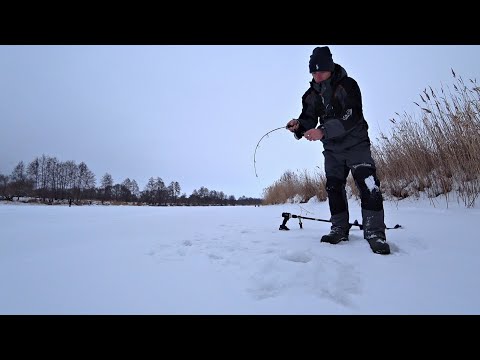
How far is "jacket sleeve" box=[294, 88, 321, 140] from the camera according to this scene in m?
2.78

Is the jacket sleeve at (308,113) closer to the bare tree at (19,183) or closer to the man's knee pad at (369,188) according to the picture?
the man's knee pad at (369,188)

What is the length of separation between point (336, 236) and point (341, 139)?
895mm

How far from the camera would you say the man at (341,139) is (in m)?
2.22

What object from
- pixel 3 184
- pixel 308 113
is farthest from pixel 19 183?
pixel 308 113

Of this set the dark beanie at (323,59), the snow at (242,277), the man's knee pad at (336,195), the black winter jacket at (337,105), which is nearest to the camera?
the snow at (242,277)

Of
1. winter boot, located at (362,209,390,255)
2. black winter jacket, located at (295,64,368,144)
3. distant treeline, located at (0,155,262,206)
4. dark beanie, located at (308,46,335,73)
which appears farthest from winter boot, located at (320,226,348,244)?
distant treeline, located at (0,155,262,206)

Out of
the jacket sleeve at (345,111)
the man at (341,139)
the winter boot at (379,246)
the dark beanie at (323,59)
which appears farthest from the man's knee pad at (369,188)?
the dark beanie at (323,59)

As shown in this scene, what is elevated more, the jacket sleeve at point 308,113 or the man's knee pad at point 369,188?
the jacket sleeve at point 308,113

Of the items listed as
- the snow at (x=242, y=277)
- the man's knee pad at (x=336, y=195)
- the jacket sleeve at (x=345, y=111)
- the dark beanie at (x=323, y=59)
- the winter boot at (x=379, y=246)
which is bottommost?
the snow at (x=242, y=277)

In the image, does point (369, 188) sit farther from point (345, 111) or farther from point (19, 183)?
point (19, 183)

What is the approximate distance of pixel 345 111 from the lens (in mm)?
2328
